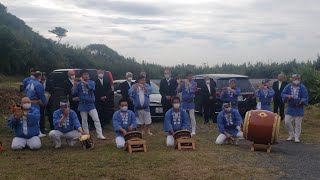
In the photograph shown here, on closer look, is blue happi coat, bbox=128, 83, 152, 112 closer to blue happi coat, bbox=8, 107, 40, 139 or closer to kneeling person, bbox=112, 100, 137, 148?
kneeling person, bbox=112, 100, 137, 148

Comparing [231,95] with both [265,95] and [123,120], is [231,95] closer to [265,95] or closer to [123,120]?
[265,95]

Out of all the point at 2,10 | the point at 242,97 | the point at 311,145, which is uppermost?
the point at 2,10

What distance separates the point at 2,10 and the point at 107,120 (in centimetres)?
2507

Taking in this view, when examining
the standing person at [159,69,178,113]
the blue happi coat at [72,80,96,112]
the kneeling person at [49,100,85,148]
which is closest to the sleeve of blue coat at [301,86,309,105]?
the standing person at [159,69,178,113]

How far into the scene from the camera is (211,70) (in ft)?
130

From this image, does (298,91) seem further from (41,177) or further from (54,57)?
(54,57)

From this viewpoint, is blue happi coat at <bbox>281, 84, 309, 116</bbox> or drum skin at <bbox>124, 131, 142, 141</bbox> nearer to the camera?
drum skin at <bbox>124, 131, 142, 141</bbox>

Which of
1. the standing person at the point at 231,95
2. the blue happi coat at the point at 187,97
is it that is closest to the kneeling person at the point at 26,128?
the blue happi coat at the point at 187,97

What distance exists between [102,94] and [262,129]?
5.26 meters

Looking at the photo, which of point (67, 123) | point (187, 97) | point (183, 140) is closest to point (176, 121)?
point (183, 140)

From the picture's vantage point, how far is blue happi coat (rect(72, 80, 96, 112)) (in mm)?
11852

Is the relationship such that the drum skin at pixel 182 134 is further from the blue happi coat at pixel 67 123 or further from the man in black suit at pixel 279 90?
the man in black suit at pixel 279 90

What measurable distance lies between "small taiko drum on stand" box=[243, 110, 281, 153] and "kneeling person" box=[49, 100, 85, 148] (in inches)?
152

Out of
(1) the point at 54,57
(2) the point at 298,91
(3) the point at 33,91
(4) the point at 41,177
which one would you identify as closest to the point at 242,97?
(2) the point at 298,91
